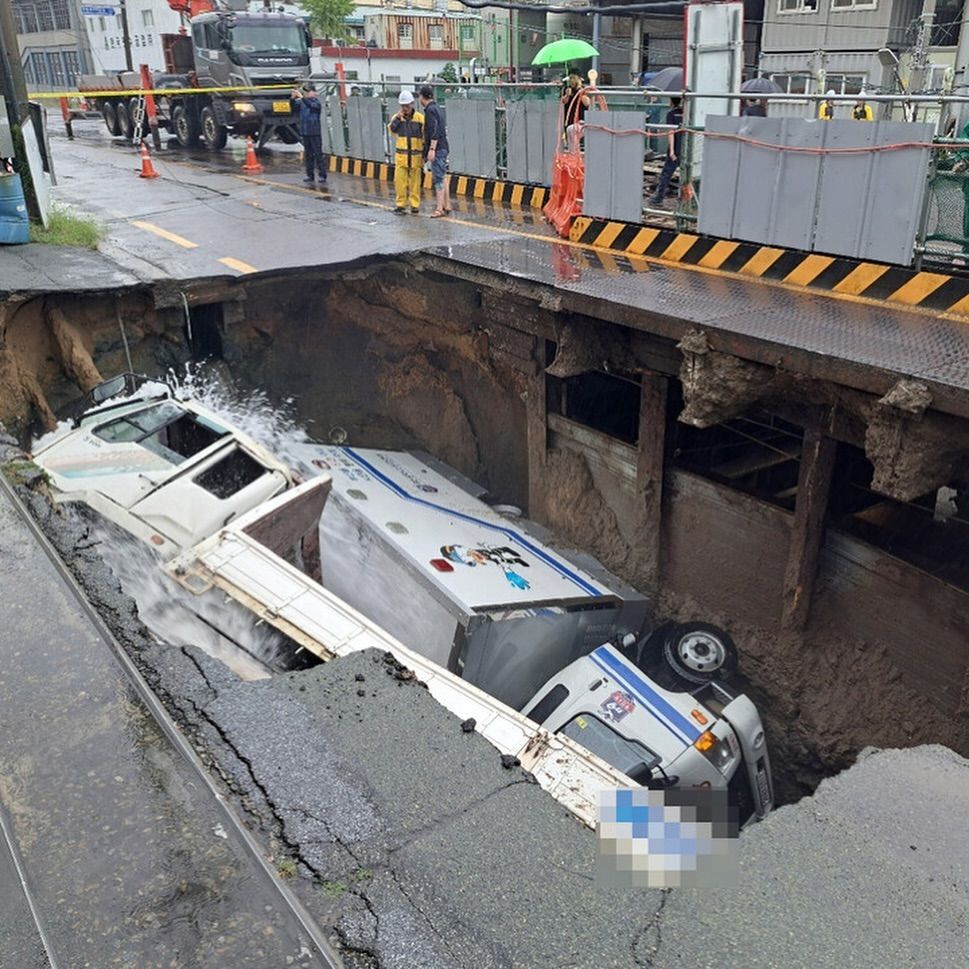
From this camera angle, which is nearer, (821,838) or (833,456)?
(821,838)

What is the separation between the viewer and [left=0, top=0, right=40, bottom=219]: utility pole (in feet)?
35.7

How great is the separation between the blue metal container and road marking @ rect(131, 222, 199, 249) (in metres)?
1.66

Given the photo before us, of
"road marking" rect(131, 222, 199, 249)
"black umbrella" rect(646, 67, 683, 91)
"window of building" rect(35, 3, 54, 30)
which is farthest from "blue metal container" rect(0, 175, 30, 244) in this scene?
"window of building" rect(35, 3, 54, 30)

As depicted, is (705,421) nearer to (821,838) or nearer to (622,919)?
(821,838)

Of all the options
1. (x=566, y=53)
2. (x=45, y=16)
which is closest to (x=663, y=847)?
(x=566, y=53)

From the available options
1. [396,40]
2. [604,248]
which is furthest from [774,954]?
[396,40]

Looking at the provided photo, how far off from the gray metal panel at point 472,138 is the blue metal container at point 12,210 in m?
6.49

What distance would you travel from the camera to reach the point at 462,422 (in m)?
11.6

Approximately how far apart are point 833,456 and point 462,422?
17.8ft

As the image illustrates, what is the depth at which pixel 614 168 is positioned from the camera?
1020 cm

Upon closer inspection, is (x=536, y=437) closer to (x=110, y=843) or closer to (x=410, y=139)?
(x=410, y=139)

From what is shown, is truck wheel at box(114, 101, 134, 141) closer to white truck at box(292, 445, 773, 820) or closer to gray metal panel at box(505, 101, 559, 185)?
gray metal panel at box(505, 101, 559, 185)

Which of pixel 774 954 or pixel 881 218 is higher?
pixel 881 218

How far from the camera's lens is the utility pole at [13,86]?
10.9 m
